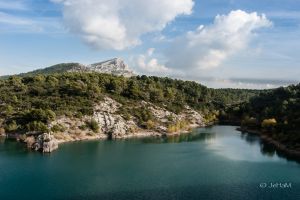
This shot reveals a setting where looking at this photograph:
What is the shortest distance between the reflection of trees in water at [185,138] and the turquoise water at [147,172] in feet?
31.7

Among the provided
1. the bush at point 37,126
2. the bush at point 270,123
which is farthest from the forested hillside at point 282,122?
the bush at point 37,126

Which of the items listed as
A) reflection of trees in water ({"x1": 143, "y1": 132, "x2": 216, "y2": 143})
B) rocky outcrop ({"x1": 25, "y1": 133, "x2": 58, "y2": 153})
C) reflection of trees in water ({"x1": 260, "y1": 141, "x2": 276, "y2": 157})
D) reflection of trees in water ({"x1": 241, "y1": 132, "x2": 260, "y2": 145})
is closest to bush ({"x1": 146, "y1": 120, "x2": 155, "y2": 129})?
reflection of trees in water ({"x1": 143, "y1": 132, "x2": 216, "y2": 143})

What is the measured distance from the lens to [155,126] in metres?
159

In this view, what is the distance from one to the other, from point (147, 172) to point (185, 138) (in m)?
62.8

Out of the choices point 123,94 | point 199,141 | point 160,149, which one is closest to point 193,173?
point 160,149

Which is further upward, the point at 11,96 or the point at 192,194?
the point at 11,96

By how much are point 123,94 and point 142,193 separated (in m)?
115

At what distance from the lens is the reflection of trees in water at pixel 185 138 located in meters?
141

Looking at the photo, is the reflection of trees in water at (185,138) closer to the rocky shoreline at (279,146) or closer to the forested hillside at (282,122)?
the rocky shoreline at (279,146)

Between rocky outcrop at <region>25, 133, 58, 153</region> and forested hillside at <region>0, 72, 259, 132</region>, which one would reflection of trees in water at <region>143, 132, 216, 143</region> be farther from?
rocky outcrop at <region>25, 133, 58, 153</region>

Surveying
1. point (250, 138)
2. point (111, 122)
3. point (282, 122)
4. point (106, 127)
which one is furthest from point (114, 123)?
point (282, 122)

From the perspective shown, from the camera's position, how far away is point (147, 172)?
88.4 m

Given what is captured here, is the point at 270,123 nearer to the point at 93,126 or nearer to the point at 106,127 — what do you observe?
the point at 106,127

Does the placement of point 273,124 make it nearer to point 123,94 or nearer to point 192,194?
point 123,94
